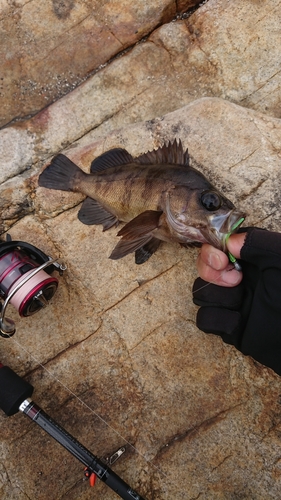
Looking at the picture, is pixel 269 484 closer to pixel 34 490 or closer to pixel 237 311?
pixel 237 311

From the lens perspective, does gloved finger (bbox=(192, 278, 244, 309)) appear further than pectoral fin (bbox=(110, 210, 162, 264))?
Yes

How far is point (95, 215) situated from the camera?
145 inches

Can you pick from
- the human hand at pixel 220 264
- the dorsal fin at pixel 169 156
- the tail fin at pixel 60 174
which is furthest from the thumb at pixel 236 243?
the tail fin at pixel 60 174

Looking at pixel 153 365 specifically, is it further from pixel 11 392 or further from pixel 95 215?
pixel 95 215

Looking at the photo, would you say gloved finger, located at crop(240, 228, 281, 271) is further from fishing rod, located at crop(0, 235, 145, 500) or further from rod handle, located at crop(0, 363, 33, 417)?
rod handle, located at crop(0, 363, 33, 417)

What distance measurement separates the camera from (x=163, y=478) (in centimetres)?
329

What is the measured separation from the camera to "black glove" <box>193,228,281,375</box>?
9.85 feet

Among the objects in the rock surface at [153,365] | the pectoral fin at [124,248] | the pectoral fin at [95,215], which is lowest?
the rock surface at [153,365]

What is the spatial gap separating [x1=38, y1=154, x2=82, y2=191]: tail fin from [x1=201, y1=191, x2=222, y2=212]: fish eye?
1.28 meters

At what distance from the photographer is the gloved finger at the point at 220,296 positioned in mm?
3234

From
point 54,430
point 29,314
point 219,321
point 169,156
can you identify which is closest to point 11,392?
point 54,430

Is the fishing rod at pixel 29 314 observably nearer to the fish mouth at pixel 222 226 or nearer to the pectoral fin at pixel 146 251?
the pectoral fin at pixel 146 251

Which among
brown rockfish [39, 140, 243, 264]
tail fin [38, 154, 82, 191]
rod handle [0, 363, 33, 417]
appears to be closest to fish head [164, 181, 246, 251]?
brown rockfish [39, 140, 243, 264]

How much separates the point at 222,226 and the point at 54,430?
198 centimetres
